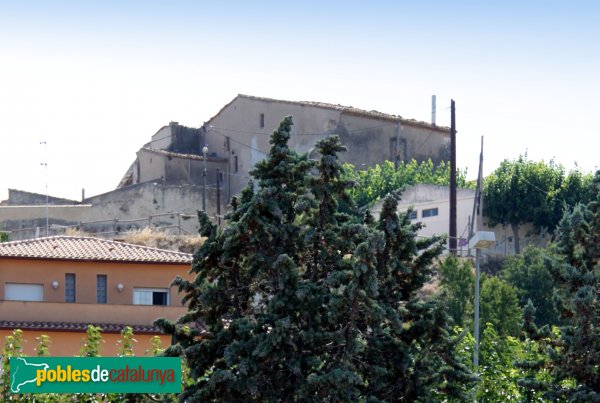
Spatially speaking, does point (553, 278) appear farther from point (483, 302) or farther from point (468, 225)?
point (468, 225)

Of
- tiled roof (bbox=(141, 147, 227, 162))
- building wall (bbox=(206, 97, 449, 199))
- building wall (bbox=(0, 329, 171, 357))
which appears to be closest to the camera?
building wall (bbox=(0, 329, 171, 357))

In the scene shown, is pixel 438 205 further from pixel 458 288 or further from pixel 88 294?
pixel 88 294

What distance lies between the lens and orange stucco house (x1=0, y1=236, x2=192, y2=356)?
Result: 135 feet

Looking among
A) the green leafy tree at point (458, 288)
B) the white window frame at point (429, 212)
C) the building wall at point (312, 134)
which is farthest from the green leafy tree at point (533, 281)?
the building wall at point (312, 134)

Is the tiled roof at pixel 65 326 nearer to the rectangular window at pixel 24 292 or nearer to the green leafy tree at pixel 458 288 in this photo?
the rectangular window at pixel 24 292

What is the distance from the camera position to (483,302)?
50.1 meters

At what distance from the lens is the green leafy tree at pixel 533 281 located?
176 feet

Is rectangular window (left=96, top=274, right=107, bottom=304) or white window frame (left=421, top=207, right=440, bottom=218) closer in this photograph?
rectangular window (left=96, top=274, right=107, bottom=304)

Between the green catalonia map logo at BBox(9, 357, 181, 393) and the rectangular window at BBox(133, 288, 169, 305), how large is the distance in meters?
11.0

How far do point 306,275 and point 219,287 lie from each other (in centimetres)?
159

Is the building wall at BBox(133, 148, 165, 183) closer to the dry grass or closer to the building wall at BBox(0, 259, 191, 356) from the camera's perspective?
the dry grass

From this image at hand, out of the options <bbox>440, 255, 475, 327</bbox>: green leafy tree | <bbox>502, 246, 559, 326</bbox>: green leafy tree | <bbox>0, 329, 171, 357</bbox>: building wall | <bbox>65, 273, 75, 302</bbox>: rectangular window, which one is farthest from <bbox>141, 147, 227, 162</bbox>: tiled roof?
<bbox>0, 329, 171, 357</bbox>: building wall

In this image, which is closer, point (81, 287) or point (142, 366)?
point (142, 366)

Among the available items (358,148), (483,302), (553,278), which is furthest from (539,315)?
(553,278)
